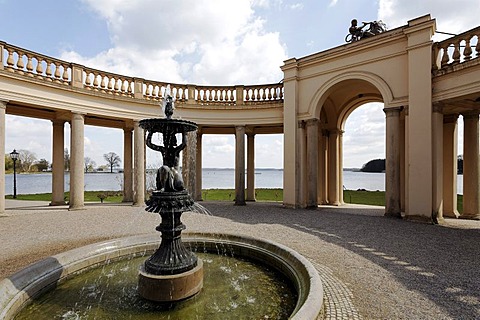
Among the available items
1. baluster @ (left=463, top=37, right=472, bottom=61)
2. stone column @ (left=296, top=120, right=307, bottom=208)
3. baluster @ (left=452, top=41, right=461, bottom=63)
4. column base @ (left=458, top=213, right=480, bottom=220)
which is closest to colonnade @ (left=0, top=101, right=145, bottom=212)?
stone column @ (left=296, top=120, right=307, bottom=208)

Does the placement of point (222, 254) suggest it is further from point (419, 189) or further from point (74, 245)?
point (419, 189)

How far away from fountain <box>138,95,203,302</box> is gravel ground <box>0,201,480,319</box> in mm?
2476

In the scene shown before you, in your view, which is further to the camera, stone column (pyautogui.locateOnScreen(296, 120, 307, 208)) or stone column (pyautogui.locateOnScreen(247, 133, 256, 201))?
stone column (pyautogui.locateOnScreen(247, 133, 256, 201))

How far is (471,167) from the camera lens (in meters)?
11.9

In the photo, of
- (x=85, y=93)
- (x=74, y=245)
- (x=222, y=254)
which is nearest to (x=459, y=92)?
(x=222, y=254)

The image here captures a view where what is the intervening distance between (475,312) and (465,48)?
9589 mm

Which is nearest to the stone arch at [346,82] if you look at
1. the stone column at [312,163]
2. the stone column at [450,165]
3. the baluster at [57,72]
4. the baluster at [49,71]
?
the stone column at [312,163]

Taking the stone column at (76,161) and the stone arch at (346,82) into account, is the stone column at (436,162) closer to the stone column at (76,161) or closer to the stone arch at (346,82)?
the stone arch at (346,82)

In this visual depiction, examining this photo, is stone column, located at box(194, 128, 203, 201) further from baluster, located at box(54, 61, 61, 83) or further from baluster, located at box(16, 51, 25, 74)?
baluster, located at box(16, 51, 25, 74)

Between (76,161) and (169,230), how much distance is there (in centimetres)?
1053

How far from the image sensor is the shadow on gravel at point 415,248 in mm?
4391

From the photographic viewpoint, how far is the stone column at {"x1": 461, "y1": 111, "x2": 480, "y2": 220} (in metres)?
11.8

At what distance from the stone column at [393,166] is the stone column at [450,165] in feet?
11.7

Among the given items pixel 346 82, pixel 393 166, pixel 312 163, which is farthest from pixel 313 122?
pixel 393 166
